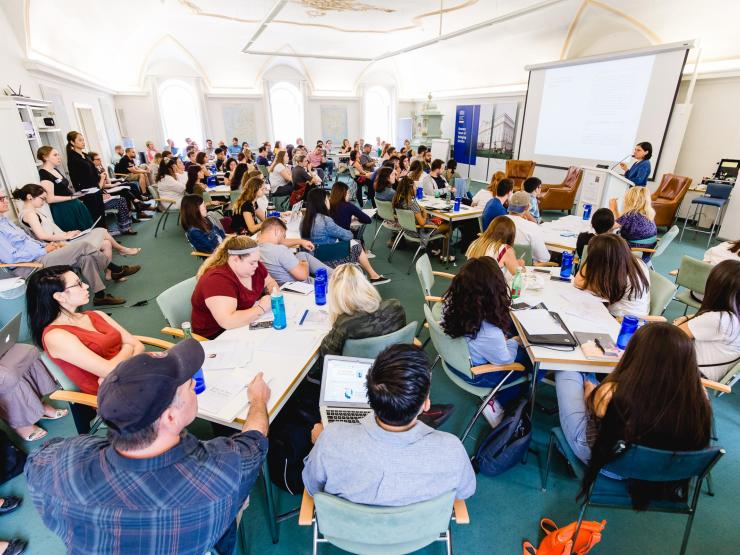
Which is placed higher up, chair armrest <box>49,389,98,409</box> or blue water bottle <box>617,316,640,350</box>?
blue water bottle <box>617,316,640,350</box>

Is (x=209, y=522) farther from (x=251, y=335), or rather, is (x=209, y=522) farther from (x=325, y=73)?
(x=325, y=73)

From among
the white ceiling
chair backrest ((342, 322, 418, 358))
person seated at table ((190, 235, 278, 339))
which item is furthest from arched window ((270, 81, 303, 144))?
chair backrest ((342, 322, 418, 358))

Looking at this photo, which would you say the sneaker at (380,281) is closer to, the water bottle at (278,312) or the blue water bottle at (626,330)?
the water bottle at (278,312)

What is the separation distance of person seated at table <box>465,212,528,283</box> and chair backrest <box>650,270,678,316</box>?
970 millimetres

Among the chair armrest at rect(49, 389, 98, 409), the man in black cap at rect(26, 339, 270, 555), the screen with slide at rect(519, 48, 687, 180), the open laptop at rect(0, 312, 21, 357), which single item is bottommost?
the chair armrest at rect(49, 389, 98, 409)

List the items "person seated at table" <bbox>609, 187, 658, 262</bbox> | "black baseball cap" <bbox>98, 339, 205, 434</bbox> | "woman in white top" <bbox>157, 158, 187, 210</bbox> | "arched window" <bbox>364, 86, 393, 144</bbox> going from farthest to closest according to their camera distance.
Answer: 1. "arched window" <bbox>364, 86, 393, 144</bbox>
2. "woman in white top" <bbox>157, 158, 187, 210</bbox>
3. "person seated at table" <bbox>609, 187, 658, 262</bbox>
4. "black baseball cap" <bbox>98, 339, 205, 434</bbox>

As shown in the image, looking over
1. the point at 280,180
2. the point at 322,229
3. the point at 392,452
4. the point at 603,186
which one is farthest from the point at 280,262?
the point at 603,186

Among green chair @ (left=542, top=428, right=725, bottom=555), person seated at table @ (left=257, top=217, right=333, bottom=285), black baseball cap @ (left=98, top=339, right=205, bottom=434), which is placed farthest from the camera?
person seated at table @ (left=257, top=217, right=333, bottom=285)

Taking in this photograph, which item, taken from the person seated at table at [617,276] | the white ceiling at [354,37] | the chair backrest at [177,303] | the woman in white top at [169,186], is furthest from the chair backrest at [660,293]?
the woman in white top at [169,186]

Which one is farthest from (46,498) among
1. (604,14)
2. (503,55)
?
(503,55)

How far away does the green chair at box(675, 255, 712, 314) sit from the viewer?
10.8ft

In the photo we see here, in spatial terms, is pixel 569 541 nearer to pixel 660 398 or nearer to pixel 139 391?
pixel 660 398

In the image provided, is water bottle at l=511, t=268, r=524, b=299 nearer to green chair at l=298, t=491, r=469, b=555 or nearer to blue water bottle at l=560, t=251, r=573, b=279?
blue water bottle at l=560, t=251, r=573, b=279

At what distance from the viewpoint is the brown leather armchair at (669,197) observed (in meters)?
7.04
